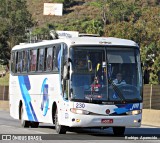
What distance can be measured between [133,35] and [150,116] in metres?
25.8

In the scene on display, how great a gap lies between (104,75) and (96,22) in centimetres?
8052

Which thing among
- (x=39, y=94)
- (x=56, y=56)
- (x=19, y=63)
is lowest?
(x=39, y=94)

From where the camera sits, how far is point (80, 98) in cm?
2014

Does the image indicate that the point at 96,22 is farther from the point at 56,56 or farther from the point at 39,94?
the point at 56,56

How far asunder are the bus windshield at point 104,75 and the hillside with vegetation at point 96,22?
26710 millimetres

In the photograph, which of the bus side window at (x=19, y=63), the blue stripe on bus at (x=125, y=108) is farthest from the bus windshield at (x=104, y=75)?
the bus side window at (x=19, y=63)

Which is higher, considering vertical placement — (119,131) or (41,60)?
(41,60)

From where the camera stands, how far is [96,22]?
10056 centimetres

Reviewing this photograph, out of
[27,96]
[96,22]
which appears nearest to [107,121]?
[27,96]

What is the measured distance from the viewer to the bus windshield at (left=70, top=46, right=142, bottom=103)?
20.2 metres

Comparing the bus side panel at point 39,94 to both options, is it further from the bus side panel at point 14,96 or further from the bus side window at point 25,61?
the bus side panel at point 14,96

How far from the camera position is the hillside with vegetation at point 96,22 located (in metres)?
55.4

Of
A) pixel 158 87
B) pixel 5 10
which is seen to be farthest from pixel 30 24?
pixel 158 87

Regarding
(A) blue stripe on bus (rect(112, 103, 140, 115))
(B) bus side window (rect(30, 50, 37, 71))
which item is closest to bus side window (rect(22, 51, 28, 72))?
(B) bus side window (rect(30, 50, 37, 71))
